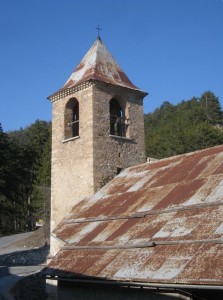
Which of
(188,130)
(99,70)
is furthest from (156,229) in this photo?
(188,130)

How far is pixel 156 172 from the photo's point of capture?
10867mm

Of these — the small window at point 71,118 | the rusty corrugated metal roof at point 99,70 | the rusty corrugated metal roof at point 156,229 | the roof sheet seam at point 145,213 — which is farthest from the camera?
the small window at point 71,118

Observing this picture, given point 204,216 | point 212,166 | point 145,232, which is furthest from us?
point 212,166

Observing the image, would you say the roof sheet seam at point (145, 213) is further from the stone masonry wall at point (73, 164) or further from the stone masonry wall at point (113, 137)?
the stone masonry wall at point (113, 137)

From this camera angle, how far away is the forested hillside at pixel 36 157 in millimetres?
35750

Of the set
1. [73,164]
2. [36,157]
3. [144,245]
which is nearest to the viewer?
[144,245]

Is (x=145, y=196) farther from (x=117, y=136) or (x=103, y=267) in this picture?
(x=117, y=136)

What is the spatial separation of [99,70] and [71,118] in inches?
75.9

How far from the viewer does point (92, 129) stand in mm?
12961

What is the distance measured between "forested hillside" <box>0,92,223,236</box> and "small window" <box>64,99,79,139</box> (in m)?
19.4

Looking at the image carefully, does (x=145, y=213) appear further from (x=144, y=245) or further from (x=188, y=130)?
(x=188, y=130)

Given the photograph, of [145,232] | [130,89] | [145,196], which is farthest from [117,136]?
[145,232]

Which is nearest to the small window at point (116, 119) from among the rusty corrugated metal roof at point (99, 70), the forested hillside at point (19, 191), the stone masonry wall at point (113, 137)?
the stone masonry wall at point (113, 137)

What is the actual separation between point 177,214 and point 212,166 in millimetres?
1976
